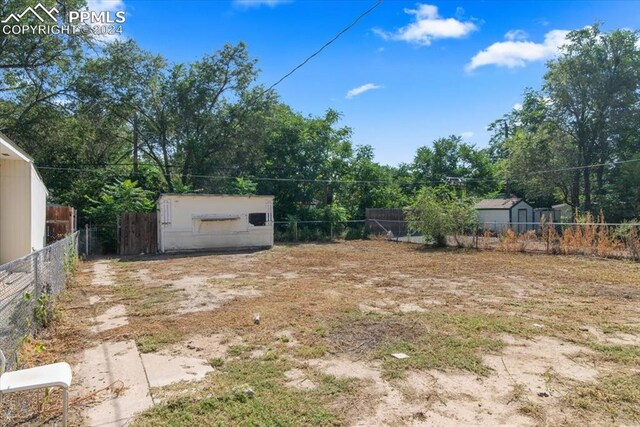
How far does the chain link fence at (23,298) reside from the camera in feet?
11.2

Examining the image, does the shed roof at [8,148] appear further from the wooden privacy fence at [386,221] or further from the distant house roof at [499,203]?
the distant house roof at [499,203]

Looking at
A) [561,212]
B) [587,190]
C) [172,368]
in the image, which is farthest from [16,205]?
[561,212]

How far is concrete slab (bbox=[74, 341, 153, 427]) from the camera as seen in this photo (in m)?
2.78

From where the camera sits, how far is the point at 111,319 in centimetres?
542

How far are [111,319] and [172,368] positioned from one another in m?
2.35

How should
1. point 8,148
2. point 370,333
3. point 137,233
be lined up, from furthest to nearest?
1. point 137,233
2. point 8,148
3. point 370,333

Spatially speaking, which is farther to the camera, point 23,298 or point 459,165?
point 459,165

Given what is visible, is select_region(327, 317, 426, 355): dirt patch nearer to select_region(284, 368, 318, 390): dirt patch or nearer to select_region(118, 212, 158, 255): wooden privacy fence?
select_region(284, 368, 318, 390): dirt patch

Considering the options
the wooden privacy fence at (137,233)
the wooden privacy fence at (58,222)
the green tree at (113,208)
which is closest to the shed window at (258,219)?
the wooden privacy fence at (137,233)

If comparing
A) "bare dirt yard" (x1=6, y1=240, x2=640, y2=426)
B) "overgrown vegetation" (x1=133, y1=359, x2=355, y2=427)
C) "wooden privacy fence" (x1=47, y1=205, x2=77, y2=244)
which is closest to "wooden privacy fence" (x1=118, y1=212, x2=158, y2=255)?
"wooden privacy fence" (x1=47, y1=205, x2=77, y2=244)

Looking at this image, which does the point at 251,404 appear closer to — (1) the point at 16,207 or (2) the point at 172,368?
(2) the point at 172,368

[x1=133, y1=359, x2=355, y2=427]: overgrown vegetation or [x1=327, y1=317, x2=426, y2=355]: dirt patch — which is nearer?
[x1=133, y1=359, x2=355, y2=427]: overgrown vegetation

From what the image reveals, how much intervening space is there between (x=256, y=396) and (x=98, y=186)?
18.1 m

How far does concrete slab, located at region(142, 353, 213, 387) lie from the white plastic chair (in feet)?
2.77
